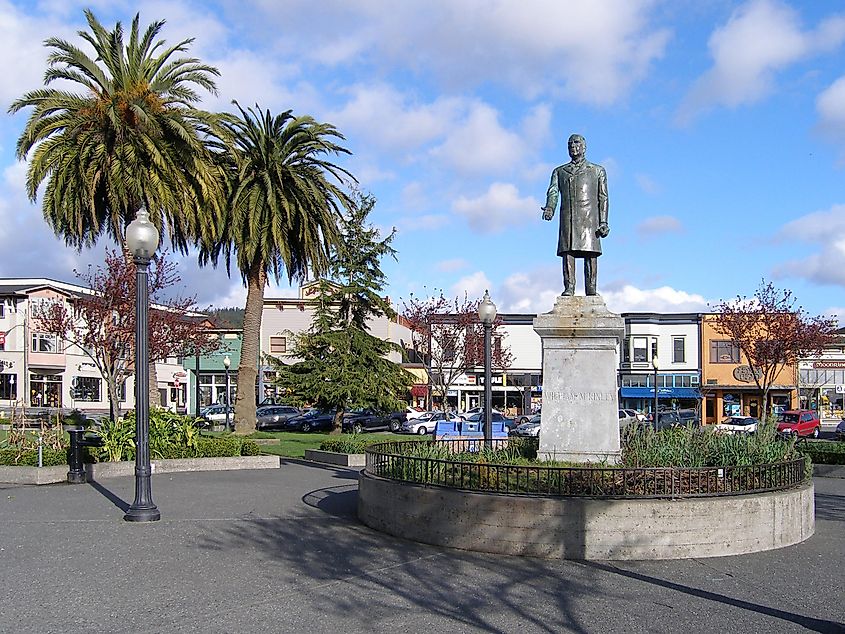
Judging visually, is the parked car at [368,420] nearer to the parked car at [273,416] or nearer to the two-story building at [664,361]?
the parked car at [273,416]

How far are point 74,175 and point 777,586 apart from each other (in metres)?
21.2

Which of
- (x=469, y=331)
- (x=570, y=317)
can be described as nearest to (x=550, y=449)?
(x=570, y=317)

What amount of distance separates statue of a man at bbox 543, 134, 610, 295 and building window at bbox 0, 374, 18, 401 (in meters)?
63.6

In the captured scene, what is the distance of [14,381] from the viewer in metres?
66.6

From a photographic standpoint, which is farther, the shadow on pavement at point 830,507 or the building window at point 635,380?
the building window at point 635,380

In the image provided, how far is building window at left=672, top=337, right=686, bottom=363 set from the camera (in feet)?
197

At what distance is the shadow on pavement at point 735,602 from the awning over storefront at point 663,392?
169 feet

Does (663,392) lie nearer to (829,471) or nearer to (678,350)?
(678,350)

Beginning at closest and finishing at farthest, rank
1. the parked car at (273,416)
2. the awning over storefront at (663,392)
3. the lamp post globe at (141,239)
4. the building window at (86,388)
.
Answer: the lamp post globe at (141,239), the parked car at (273,416), the awning over storefront at (663,392), the building window at (86,388)

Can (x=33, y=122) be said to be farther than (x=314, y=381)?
No

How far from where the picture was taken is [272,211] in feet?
93.1

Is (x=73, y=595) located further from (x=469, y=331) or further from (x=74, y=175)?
(x=469, y=331)

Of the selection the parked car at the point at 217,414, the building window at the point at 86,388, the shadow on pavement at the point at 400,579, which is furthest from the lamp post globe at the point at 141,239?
the building window at the point at 86,388

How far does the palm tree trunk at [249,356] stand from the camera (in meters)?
29.6
